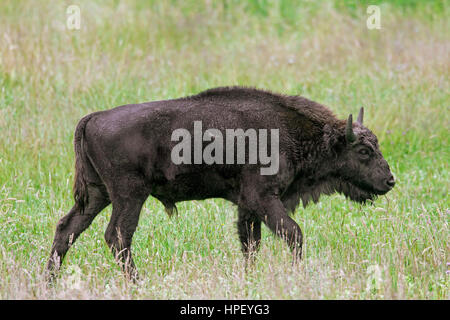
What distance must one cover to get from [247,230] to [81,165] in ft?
5.45

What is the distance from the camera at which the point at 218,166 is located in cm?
663

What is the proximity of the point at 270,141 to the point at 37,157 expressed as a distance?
386cm

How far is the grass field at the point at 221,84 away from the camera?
5988 millimetres

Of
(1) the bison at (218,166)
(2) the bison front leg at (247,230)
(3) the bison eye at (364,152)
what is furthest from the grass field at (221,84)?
(3) the bison eye at (364,152)

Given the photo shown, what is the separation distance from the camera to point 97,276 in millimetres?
6172

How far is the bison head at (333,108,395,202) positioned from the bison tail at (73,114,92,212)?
2.37m

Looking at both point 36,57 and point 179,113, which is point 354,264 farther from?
point 36,57

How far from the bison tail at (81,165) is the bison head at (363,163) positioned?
2.37 m

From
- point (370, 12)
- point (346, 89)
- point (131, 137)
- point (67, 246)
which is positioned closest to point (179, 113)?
point (131, 137)

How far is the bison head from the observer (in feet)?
23.0

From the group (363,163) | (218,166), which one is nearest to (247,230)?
(218,166)

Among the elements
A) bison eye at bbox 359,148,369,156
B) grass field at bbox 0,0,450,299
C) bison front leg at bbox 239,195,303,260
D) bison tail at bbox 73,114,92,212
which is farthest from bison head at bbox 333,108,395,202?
bison tail at bbox 73,114,92,212

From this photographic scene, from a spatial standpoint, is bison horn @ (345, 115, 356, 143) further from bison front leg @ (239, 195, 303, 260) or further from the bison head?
bison front leg @ (239, 195, 303, 260)
